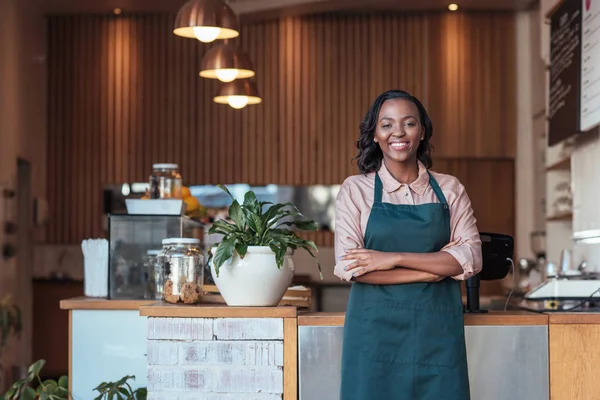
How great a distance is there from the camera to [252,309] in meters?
2.91

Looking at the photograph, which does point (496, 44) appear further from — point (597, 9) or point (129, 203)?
point (129, 203)

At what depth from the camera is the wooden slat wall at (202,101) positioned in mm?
9336

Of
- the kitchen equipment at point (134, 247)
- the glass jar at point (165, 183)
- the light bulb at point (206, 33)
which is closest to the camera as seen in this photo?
the kitchen equipment at point (134, 247)

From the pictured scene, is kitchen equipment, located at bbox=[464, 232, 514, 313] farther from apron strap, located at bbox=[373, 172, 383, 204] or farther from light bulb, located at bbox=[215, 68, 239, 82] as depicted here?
light bulb, located at bbox=[215, 68, 239, 82]

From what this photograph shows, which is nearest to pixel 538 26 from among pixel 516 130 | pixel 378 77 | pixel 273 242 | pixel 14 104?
pixel 516 130

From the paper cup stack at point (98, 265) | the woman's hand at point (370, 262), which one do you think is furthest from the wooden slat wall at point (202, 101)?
the woman's hand at point (370, 262)

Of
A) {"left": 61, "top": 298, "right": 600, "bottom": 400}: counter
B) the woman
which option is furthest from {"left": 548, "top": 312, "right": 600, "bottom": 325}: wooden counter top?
the woman

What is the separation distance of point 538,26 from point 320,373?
6.84 meters

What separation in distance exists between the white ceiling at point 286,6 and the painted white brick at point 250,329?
5.91 m

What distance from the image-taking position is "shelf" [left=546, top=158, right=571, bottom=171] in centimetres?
649

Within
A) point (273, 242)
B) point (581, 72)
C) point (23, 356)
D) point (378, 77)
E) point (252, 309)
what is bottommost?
point (23, 356)

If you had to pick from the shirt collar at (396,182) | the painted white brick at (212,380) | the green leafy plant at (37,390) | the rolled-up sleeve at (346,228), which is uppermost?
the shirt collar at (396,182)

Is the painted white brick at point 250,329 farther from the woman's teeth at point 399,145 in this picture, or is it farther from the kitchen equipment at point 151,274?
the kitchen equipment at point 151,274

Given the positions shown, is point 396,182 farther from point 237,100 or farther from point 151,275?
point 237,100
